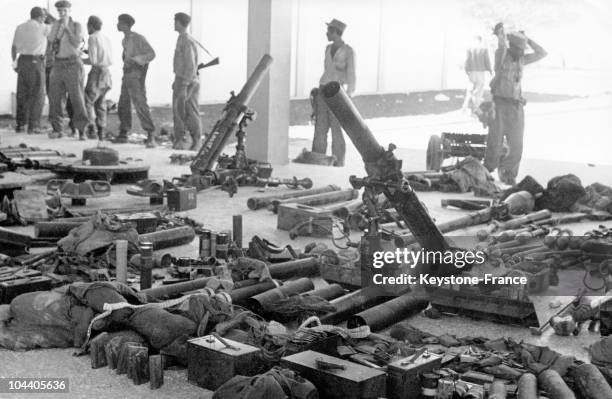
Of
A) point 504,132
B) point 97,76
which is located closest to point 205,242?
point 504,132

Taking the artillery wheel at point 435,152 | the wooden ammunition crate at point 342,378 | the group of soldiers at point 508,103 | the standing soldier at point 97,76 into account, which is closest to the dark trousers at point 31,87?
the standing soldier at point 97,76

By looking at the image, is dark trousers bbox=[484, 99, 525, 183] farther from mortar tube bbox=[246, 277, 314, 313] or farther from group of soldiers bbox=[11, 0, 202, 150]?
mortar tube bbox=[246, 277, 314, 313]

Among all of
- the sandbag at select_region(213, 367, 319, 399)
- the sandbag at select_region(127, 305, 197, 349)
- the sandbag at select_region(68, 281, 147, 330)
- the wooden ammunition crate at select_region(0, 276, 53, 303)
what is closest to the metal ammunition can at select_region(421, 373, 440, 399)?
the sandbag at select_region(213, 367, 319, 399)

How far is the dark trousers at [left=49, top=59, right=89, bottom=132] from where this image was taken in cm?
1603

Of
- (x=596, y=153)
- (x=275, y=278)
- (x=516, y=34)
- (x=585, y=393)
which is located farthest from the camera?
(x=596, y=153)

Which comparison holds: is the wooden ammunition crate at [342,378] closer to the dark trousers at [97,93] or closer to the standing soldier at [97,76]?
the standing soldier at [97,76]

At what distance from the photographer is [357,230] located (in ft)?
28.2

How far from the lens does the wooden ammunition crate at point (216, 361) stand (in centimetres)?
433

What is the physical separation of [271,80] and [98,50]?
456 cm

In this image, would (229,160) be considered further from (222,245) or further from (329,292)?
(329,292)

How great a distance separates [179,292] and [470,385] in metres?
2.19

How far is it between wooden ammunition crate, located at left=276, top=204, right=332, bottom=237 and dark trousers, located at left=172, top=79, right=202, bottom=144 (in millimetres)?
6856

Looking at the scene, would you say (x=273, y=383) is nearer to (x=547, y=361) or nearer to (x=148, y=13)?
(x=547, y=361)

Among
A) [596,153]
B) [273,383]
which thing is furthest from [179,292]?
[596,153]
